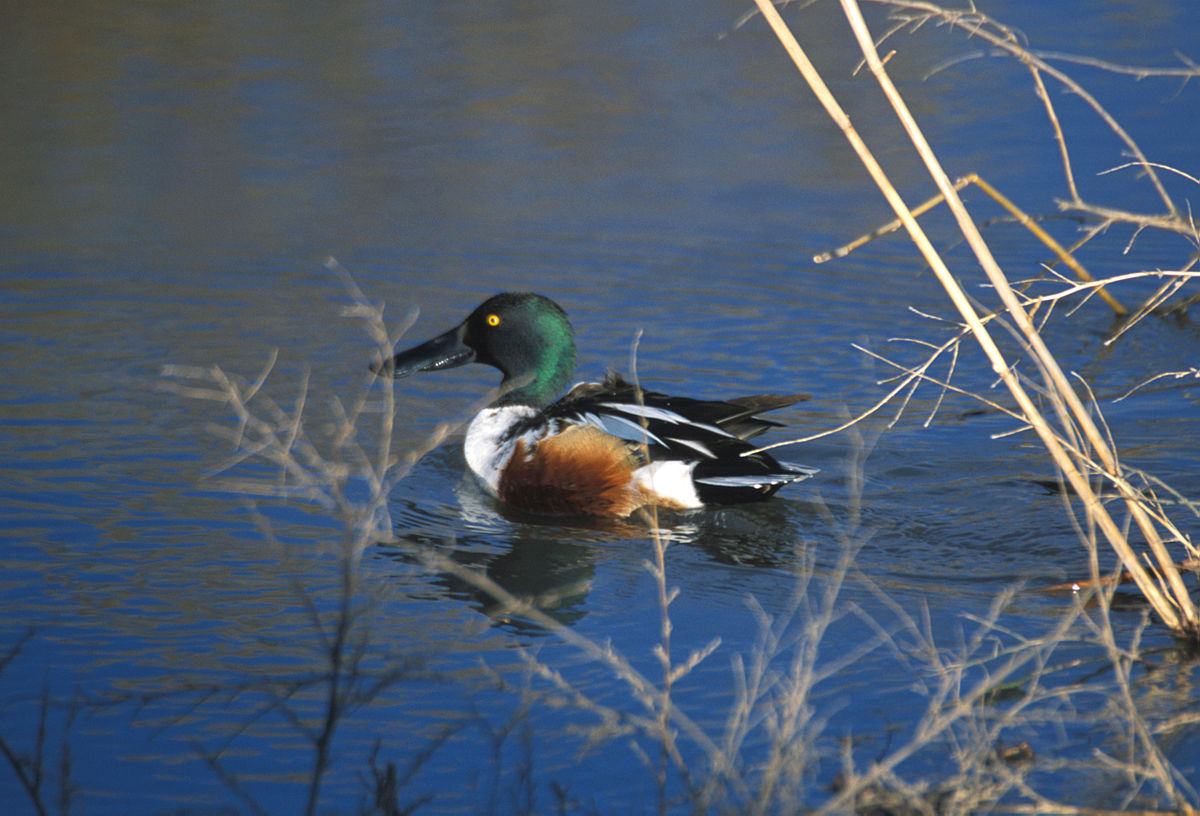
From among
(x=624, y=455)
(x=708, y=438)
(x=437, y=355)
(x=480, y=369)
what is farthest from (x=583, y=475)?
(x=480, y=369)

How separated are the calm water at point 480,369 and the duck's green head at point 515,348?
12.9 inches

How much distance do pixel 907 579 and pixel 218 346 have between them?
4.04m

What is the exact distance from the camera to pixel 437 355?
6500 mm

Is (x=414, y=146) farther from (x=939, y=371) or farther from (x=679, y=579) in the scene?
(x=679, y=579)

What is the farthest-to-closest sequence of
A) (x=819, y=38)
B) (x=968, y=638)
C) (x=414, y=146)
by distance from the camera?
(x=819, y=38) < (x=414, y=146) < (x=968, y=638)

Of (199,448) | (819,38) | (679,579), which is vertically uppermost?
(819,38)

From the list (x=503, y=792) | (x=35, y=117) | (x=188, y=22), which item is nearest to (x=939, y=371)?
(x=503, y=792)

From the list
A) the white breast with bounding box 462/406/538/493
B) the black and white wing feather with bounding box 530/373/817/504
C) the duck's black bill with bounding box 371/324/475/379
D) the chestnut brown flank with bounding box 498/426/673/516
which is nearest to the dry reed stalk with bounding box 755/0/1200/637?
the black and white wing feather with bounding box 530/373/817/504

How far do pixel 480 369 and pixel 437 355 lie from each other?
984mm

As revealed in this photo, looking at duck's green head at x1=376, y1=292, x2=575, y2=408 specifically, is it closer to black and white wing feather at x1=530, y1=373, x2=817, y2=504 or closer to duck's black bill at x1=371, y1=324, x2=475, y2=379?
duck's black bill at x1=371, y1=324, x2=475, y2=379

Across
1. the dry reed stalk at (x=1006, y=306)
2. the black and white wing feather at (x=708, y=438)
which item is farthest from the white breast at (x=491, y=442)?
the dry reed stalk at (x=1006, y=306)

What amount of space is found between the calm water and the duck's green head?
329mm

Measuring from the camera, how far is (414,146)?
11.0 m

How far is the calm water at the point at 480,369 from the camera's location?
3734 mm
